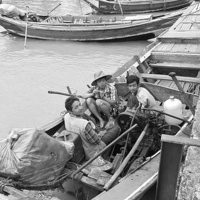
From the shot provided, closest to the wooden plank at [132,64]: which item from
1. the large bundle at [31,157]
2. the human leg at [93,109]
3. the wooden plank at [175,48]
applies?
the wooden plank at [175,48]

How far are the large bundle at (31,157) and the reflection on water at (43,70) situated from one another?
2.88 m

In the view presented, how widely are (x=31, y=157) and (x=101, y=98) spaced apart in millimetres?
1776

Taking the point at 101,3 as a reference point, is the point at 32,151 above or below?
below

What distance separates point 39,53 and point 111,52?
2631 millimetres

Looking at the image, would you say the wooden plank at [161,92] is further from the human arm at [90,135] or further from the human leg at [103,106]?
the human arm at [90,135]

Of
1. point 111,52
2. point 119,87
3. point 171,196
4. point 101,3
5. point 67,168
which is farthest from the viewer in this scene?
point 101,3

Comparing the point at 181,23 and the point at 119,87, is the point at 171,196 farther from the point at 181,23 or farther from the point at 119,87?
the point at 181,23

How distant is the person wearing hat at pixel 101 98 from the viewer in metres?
4.05

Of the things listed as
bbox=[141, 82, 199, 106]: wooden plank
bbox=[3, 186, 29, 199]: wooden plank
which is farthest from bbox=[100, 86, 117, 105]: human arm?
bbox=[3, 186, 29, 199]: wooden plank

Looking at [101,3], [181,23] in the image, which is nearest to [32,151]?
[181,23]

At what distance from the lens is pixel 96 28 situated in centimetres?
1016

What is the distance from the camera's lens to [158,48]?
5.91m

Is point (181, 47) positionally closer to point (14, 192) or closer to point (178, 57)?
point (178, 57)

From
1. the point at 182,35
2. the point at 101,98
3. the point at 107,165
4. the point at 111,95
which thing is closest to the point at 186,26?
the point at 182,35
